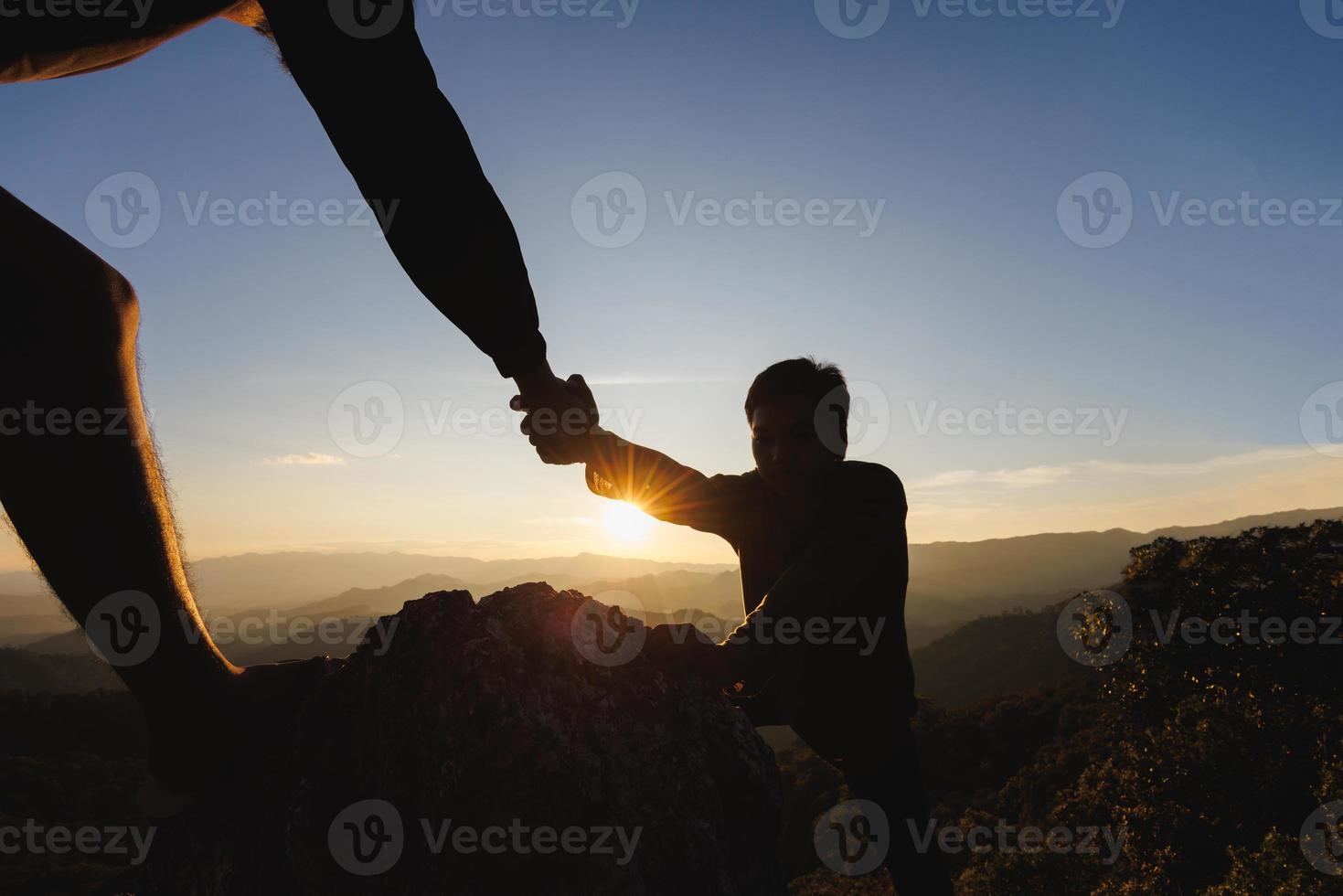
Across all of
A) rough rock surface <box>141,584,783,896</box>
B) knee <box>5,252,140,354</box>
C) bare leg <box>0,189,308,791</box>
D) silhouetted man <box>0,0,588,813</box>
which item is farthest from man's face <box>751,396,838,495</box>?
knee <box>5,252,140,354</box>

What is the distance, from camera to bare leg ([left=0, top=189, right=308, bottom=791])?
1310mm

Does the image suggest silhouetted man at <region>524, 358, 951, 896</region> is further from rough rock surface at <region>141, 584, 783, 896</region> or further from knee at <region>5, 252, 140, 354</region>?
knee at <region>5, 252, 140, 354</region>

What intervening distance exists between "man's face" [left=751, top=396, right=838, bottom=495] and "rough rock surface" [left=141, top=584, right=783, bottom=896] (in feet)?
4.29

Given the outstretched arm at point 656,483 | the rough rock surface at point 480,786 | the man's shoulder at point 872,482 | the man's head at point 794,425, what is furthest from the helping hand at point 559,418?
the man's shoulder at point 872,482

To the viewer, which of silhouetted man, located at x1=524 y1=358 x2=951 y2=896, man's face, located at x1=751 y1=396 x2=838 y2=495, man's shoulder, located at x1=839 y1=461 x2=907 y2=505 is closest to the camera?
silhouetted man, located at x1=524 y1=358 x2=951 y2=896

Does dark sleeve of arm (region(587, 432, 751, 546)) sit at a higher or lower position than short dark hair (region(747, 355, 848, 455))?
lower

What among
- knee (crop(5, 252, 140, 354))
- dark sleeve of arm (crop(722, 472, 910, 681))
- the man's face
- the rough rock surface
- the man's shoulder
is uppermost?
knee (crop(5, 252, 140, 354))

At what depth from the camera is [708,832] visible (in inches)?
73.3

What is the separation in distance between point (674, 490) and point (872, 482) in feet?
3.87

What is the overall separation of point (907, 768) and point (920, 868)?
0.49 m

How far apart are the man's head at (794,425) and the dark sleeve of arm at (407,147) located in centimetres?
169

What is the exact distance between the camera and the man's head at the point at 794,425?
9.79ft

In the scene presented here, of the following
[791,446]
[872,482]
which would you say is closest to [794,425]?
[791,446]

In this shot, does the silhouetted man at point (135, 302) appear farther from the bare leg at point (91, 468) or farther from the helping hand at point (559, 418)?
the helping hand at point (559, 418)
